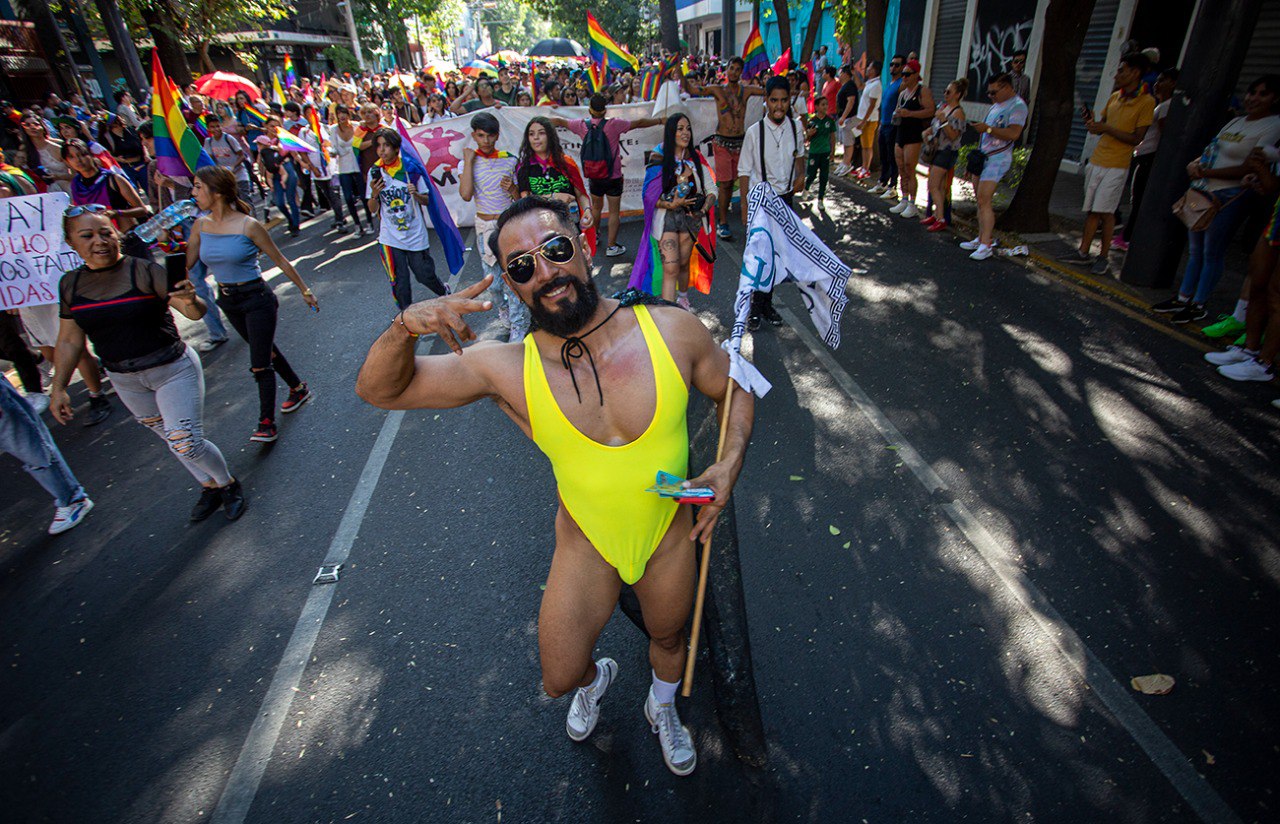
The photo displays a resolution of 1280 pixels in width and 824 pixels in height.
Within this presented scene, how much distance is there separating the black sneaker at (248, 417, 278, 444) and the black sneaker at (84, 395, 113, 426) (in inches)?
Answer: 72.1

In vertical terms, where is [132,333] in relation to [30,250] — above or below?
below

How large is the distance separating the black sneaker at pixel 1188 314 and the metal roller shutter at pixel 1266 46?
4717mm

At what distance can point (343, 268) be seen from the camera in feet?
31.1

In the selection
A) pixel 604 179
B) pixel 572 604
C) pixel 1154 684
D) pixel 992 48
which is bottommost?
pixel 1154 684

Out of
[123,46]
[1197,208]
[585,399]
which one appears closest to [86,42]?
[123,46]

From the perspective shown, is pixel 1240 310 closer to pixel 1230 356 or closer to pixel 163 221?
pixel 1230 356

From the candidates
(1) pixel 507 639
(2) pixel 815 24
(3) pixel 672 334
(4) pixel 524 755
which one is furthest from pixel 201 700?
(2) pixel 815 24

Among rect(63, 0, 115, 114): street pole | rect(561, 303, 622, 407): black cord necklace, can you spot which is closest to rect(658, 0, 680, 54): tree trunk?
rect(63, 0, 115, 114): street pole

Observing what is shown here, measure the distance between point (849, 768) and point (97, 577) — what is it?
14.6ft

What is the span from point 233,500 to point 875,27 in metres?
14.9

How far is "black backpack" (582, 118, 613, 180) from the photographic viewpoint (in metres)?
8.49

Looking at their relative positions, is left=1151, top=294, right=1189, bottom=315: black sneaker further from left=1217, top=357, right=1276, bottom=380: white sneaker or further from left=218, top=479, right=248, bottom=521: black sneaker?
left=218, top=479, right=248, bottom=521: black sneaker

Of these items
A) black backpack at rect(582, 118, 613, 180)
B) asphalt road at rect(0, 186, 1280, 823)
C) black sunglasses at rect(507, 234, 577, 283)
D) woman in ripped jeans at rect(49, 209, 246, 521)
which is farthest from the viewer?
black backpack at rect(582, 118, 613, 180)

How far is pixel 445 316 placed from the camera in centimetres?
198
